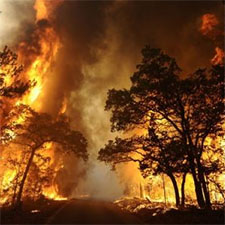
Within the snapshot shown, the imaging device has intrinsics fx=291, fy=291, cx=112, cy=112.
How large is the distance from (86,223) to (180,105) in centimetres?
1179

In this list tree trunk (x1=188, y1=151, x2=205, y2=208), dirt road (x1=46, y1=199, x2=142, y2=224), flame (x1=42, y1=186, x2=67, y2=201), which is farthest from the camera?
flame (x1=42, y1=186, x2=67, y2=201)

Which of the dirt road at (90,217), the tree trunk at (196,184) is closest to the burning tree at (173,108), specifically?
the tree trunk at (196,184)

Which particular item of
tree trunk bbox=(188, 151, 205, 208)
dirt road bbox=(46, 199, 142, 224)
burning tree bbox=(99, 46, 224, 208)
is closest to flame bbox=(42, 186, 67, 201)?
dirt road bbox=(46, 199, 142, 224)

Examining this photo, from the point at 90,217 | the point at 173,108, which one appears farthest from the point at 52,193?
the point at 173,108

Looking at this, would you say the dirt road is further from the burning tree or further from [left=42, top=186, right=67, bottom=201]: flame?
[left=42, top=186, right=67, bottom=201]: flame

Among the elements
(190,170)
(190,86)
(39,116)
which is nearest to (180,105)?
(190,86)

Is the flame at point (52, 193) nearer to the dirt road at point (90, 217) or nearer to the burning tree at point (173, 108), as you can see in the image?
the dirt road at point (90, 217)

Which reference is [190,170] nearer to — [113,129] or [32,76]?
[113,129]

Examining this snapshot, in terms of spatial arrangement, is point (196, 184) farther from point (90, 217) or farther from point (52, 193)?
point (52, 193)

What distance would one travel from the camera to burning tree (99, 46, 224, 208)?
22.8m

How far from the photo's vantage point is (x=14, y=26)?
49.6m

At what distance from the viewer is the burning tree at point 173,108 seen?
2275 centimetres

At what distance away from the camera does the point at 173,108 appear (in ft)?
79.9

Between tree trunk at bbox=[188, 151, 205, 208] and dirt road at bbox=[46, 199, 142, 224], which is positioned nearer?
dirt road at bbox=[46, 199, 142, 224]
